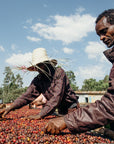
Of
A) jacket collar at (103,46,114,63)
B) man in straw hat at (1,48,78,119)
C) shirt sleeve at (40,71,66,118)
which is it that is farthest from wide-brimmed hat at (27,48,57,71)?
jacket collar at (103,46,114,63)

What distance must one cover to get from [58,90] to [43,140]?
1513 millimetres

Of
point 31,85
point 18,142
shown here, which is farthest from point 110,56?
point 31,85

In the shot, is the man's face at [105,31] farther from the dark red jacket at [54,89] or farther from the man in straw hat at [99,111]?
the dark red jacket at [54,89]

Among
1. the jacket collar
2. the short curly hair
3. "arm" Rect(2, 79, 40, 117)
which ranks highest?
the short curly hair

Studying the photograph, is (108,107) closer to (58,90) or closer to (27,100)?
(58,90)

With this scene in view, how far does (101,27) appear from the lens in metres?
1.62

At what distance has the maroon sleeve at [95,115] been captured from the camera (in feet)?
4.23

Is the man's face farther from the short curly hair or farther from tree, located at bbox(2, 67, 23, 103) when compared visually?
tree, located at bbox(2, 67, 23, 103)

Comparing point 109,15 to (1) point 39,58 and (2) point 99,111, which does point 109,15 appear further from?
(1) point 39,58

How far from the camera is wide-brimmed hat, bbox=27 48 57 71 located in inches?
146

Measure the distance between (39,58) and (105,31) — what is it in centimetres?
233

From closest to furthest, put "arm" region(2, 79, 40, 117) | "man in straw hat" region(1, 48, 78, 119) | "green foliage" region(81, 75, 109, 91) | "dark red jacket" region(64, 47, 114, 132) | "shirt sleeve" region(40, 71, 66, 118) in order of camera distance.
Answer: "dark red jacket" region(64, 47, 114, 132), "shirt sleeve" region(40, 71, 66, 118), "man in straw hat" region(1, 48, 78, 119), "arm" region(2, 79, 40, 117), "green foliage" region(81, 75, 109, 91)

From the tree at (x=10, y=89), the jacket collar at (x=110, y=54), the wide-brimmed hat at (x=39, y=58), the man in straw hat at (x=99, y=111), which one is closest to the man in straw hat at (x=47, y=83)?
the wide-brimmed hat at (x=39, y=58)

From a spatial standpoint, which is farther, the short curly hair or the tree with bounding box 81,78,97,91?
the tree with bounding box 81,78,97,91
